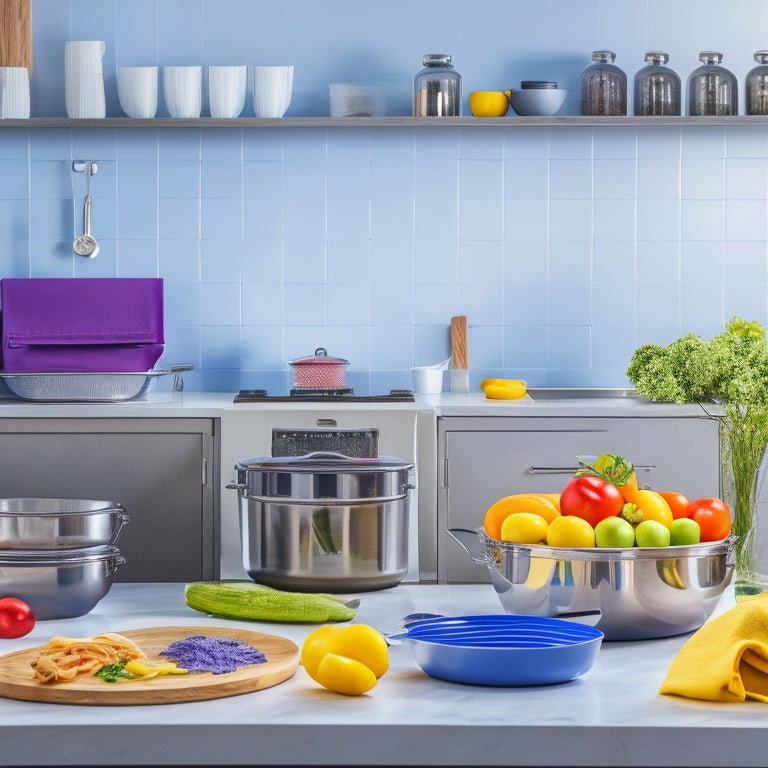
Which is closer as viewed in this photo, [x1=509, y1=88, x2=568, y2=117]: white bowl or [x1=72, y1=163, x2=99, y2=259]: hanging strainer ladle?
[x1=509, y1=88, x2=568, y2=117]: white bowl

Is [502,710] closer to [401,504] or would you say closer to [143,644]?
[143,644]

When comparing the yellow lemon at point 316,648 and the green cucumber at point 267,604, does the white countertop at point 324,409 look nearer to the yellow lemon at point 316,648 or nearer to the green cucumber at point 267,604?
the green cucumber at point 267,604

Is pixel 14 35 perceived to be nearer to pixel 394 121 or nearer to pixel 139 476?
pixel 394 121

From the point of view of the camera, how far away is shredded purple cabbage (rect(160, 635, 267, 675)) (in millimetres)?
1177

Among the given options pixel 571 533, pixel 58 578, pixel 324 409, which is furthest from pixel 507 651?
pixel 324 409

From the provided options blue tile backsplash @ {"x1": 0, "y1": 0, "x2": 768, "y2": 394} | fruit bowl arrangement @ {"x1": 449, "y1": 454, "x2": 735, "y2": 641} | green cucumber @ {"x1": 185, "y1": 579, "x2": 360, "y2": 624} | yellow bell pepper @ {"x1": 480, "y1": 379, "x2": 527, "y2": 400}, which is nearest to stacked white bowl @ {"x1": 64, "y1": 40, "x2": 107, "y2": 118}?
blue tile backsplash @ {"x1": 0, "y1": 0, "x2": 768, "y2": 394}

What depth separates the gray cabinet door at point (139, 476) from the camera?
343cm

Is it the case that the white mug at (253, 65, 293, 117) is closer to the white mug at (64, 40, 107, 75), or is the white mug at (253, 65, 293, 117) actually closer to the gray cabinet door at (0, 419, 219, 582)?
the white mug at (64, 40, 107, 75)

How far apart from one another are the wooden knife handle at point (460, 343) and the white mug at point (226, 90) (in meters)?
1.04

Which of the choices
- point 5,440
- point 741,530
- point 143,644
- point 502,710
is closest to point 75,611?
point 143,644

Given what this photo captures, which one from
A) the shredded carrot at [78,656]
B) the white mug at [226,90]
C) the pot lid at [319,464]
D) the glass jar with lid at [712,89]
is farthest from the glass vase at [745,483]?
the white mug at [226,90]

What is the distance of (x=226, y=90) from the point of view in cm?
384

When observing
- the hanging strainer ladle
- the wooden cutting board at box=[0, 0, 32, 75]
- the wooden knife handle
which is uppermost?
the wooden cutting board at box=[0, 0, 32, 75]

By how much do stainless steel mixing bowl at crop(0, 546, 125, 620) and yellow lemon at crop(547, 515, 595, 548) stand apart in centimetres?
56
